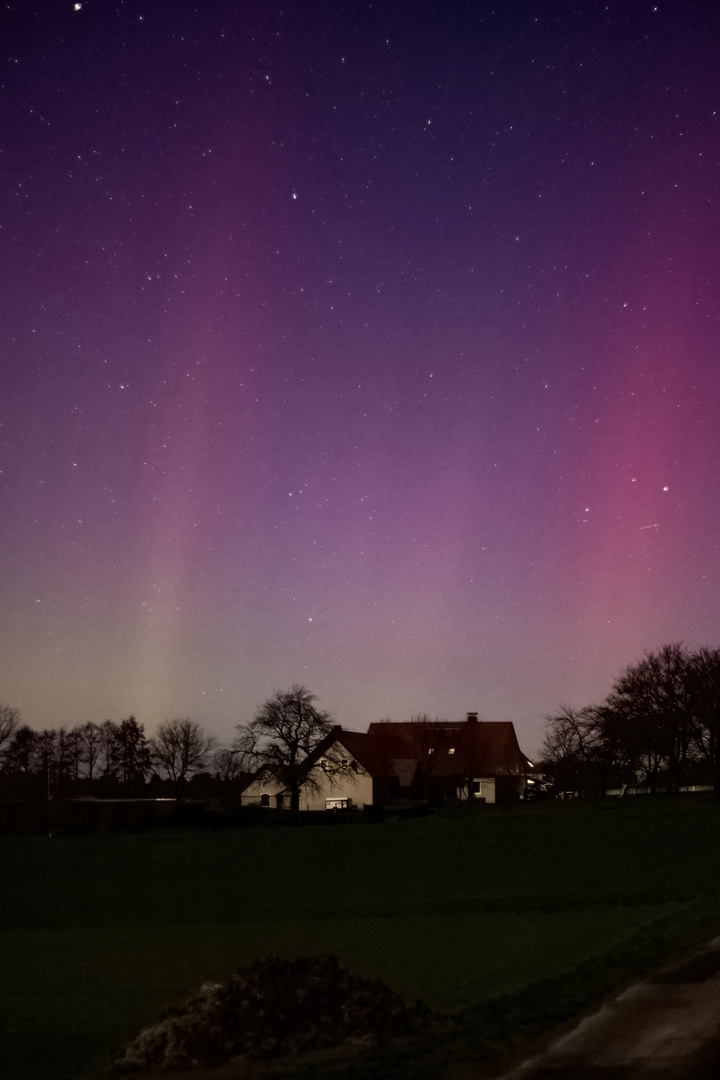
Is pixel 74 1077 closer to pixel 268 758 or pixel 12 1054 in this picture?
pixel 12 1054

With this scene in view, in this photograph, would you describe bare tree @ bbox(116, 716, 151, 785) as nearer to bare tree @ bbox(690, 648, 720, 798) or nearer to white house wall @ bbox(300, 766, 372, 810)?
white house wall @ bbox(300, 766, 372, 810)

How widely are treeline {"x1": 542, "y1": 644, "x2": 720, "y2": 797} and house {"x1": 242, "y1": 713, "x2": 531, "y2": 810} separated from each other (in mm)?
9783

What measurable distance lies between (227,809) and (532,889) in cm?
5290

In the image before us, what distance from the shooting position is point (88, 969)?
49.8 ft

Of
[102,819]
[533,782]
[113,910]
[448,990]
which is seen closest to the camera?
[448,990]

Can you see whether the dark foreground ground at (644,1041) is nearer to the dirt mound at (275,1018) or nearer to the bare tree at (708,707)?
the dirt mound at (275,1018)

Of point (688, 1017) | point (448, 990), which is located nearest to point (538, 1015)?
point (688, 1017)

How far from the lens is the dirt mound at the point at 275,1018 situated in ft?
29.5

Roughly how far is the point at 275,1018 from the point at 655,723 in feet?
257

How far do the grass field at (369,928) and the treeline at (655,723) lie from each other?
40.2 metres

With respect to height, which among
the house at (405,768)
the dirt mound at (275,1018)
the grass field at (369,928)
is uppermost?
the house at (405,768)

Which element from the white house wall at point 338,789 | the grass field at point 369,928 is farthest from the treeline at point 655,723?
the grass field at point 369,928

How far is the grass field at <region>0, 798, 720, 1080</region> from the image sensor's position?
35.2ft

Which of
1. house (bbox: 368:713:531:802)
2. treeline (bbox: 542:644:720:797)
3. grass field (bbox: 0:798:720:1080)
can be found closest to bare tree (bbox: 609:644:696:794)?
treeline (bbox: 542:644:720:797)
